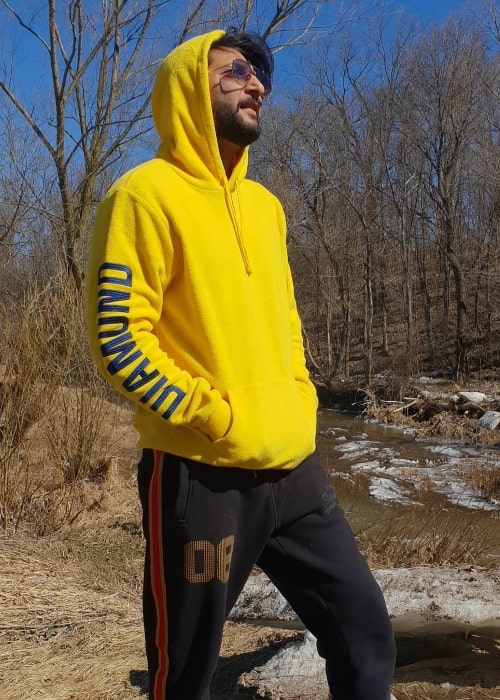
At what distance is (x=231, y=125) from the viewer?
5.63ft

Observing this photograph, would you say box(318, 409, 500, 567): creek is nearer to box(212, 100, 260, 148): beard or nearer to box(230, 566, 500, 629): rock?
box(230, 566, 500, 629): rock

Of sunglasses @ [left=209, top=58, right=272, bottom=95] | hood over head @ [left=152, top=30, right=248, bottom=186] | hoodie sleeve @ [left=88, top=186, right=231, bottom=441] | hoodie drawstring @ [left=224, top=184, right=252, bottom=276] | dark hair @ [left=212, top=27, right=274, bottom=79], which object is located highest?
dark hair @ [left=212, top=27, right=274, bottom=79]

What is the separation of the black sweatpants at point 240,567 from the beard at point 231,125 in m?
0.85

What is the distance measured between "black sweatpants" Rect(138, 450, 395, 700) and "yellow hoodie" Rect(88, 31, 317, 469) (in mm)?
71

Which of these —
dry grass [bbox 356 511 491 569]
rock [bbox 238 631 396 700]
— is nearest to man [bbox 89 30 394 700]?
rock [bbox 238 631 396 700]

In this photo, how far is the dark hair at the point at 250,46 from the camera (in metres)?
1.76

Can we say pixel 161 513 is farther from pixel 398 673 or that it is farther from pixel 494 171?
pixel 494 171

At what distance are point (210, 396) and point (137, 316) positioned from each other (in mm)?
248

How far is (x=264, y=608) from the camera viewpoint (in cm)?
321

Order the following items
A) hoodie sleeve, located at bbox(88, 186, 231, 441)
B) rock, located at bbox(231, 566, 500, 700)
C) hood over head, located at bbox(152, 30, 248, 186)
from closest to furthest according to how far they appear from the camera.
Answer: hoodie sleeve, located at bbox(88, 186, 231, 441), hood over head, located at bbox(152, 30, 248, 186), rock, located at bbox(231, 566, 500, 700)

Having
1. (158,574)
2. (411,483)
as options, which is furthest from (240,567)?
(411,483)

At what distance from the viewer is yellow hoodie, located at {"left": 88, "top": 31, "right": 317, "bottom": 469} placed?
1471mm

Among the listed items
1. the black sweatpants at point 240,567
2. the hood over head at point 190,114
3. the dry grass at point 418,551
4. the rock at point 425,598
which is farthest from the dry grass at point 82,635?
the hood over head at point 190,114

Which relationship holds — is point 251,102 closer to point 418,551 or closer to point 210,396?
point 210,396
